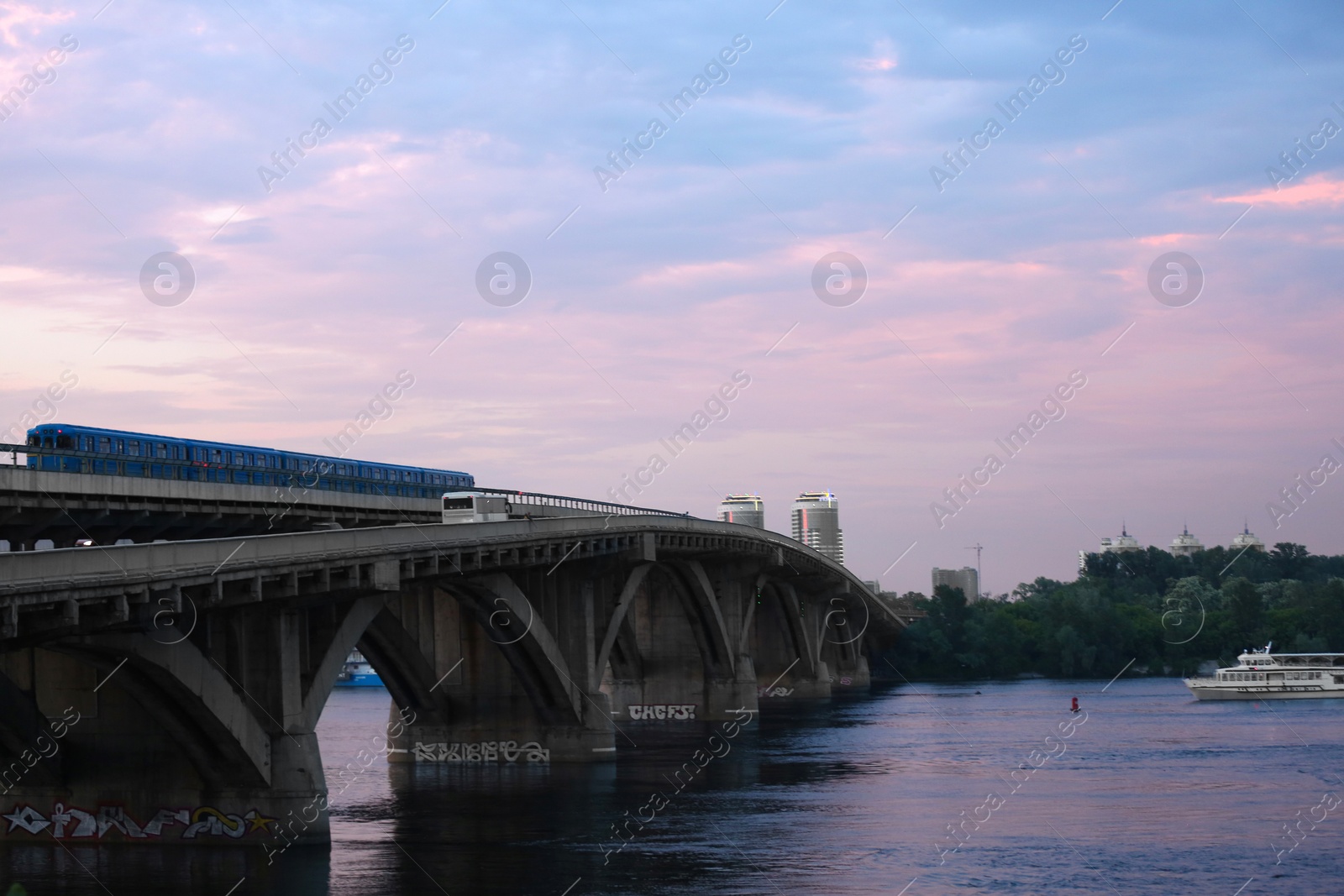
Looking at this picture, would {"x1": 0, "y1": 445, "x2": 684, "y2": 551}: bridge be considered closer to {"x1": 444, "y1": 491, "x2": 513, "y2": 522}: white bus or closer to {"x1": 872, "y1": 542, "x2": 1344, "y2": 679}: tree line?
{"x1": 444, "y1": 491, "x2": 513, "y2": 522}: white bus

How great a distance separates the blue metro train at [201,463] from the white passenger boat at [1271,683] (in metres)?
73.2

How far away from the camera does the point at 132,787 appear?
151 ft

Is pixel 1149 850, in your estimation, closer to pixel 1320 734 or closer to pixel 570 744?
pixel 570 744

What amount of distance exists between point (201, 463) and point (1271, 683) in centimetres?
9463

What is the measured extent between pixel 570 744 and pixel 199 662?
34928mm

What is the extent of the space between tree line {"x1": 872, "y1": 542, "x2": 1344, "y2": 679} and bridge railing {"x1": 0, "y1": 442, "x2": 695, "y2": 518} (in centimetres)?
10198

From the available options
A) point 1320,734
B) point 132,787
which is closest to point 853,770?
point 1320,734

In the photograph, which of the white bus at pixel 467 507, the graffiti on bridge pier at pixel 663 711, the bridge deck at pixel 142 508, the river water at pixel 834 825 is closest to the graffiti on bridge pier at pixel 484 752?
the river water at pixel 834 825

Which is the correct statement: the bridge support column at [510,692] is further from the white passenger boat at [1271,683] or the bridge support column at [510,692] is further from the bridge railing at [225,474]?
the white passenger boat at [1271,683]

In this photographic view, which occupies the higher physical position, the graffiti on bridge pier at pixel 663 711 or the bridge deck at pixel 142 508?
the bridge deck at pixel 142 508

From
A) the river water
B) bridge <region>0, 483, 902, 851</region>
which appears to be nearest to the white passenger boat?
the river water

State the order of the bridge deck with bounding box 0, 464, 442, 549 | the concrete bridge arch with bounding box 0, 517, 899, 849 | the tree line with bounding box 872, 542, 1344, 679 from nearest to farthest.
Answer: the concrete bridge arch with bounding box 0, 517, 899, 849 → the bridge deck with bounding box 0, 464, 442, 549 → the tree line with bounding box 872, 542, 1344, 679

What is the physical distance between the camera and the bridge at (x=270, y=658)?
37.8m

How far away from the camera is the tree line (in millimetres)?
164375
